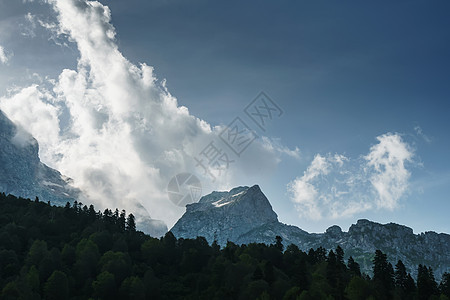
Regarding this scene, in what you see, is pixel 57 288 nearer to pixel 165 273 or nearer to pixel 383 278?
pixel 165 273

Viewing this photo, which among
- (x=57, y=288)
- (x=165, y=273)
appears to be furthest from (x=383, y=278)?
(x=57, y=288)

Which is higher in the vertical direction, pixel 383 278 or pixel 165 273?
pixel 383 278

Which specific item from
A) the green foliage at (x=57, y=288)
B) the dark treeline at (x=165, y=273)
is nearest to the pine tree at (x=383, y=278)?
the dark treeline at (x=165, y=273)

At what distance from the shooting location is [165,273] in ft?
525

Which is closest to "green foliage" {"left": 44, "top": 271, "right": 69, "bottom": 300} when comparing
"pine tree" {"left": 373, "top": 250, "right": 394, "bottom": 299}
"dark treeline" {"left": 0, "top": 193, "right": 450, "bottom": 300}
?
"dark treeline" {"left": 0, "top": 193, "right": 450, "bottom": 300}

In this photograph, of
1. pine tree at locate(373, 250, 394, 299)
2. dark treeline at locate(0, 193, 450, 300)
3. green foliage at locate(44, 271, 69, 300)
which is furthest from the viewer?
pine tree at locate(373, 250, 394, 299)

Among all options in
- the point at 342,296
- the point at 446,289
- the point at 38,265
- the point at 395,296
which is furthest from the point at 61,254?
the point at 446,289

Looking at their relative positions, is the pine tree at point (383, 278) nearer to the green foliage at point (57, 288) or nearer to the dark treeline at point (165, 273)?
the dark treeline at point (165, 273)

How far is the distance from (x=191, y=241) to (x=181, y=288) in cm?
5466

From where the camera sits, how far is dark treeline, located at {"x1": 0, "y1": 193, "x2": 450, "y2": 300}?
121312 millimetres

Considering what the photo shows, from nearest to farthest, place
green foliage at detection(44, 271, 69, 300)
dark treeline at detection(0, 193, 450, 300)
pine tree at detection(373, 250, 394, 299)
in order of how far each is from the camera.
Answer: green foliage at detection(44, 271, 69, 300)
dark treeline at detection(0, 193, 450, 300)
pine tree at detection(373, 250, 394, 299)

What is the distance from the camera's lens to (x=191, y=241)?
632 feet

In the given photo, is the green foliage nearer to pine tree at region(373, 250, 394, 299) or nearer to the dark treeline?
the dark treeline

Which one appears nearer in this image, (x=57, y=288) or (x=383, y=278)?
(x=57, y=288)
